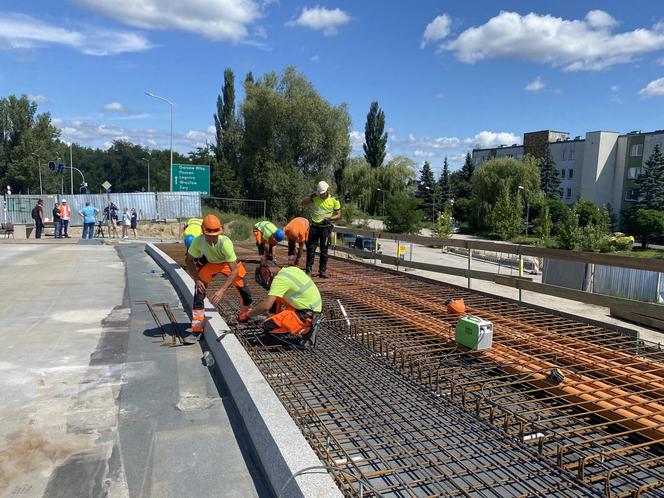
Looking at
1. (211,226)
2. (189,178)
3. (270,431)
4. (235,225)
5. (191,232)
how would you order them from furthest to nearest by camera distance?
(189,178)
(235,225)
(191,232)
(211,226)
(270,431)

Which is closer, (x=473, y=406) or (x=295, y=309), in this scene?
(x=473, y=406)

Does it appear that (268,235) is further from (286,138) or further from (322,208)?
(286,138)

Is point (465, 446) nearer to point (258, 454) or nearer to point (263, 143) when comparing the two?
point (258, 454)

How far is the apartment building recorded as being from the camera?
61.0m

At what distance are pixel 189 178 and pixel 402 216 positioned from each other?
23.1m

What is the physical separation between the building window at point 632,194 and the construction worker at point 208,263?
214 feet

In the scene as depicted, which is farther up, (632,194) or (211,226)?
(632,194)

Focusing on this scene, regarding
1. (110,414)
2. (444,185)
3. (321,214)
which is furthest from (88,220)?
Answer: (444,185)

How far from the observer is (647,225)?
48.3 m

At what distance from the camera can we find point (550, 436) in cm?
316

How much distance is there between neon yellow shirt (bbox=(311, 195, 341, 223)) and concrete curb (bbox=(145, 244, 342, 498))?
3.83m

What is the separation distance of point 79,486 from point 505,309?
568cm

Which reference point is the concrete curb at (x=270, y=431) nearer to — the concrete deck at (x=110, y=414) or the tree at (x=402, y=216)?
the concrete deck at (x=110, y=414)

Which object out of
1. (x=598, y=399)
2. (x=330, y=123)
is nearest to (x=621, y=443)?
(x=598, y=399)
